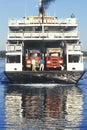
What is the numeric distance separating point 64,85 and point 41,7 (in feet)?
58.6

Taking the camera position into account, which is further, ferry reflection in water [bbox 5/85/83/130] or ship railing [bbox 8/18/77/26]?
ship railing [bbox 8/18/77/26]

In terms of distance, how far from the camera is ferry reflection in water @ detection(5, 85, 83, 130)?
88.9ft

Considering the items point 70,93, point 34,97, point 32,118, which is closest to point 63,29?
point 70,93

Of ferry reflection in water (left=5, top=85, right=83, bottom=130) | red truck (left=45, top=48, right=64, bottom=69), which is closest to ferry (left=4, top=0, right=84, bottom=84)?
red truck (left=45, top=48, right=64, bottom=69)

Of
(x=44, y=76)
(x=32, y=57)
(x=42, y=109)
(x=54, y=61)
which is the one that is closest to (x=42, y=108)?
(x=42, y=109)

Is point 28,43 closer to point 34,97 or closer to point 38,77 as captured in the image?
point 38,77

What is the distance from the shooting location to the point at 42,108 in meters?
34.6

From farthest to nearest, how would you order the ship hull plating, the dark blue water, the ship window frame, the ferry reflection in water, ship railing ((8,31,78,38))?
ship railing ((8,31,78,38))
the ship window frame
the ship hull plating
the ferry reflection in water
the dark blue water

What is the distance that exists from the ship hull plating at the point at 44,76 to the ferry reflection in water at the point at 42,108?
6.24 ft

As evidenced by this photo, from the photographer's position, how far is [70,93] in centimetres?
4750

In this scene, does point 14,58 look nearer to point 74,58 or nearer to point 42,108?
point 74,58

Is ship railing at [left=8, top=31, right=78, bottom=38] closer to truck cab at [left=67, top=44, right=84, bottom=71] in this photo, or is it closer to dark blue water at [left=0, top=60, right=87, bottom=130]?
truck cab at [left=67, top=44, right=84, bottom=71]

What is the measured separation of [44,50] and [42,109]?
29394 mm

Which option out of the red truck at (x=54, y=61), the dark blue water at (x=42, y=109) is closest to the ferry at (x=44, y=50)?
the red truck at (x=54, y=61)
